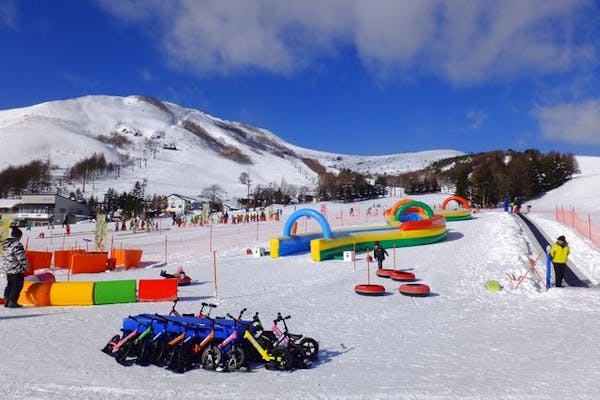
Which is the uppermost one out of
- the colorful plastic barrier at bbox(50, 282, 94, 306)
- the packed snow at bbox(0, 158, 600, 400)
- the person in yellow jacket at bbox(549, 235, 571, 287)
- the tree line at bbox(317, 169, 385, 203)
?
the tree line at bbox(317, 169, 385, 203)

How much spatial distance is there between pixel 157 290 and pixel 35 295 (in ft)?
9.75

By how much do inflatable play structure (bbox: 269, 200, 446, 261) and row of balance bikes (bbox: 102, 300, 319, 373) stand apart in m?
13.9

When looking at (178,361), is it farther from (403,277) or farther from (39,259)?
(39,259)

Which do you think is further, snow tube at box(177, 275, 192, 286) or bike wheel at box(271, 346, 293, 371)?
snow tube at box(177, 275, 192, 286)

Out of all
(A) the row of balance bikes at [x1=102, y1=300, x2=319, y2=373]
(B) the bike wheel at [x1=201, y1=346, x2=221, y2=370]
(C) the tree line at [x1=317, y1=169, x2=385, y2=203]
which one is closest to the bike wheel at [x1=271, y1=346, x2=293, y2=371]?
(A) the row of balance bikes at [x1=102, y1=300, x2=319, y2=373]

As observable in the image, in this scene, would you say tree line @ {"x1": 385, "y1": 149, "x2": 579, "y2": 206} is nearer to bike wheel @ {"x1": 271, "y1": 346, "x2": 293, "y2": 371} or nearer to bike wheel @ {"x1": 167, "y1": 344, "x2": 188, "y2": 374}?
bike wheel @ {"x1": 271, "y1": 346, "x2": 293, "y2": 371}

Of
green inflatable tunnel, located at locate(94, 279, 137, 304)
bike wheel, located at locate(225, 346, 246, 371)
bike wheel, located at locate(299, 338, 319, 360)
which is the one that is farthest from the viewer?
green inflatable tunnel, located at locate(94, 279, 137, 304)

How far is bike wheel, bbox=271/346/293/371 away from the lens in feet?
27.0

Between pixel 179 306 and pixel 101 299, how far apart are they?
2.00m

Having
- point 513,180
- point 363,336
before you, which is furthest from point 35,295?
point 513,180

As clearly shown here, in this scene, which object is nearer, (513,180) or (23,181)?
(513,180)

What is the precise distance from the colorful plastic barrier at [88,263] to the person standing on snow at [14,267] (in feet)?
28.0

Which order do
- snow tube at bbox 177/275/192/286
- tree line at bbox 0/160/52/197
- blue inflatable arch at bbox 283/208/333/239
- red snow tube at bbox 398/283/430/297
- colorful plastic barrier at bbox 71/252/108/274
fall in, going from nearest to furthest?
red snow tube at bbox 398/283/430/297 → snow tube at bbox 177/275/192/286 → colorful plastic barrier at bbox 71/252/108/274 → blue inflatable arch at bbox 283/208/333/239 → tree line at bbox 0/160/52/197

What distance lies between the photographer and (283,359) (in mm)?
8281
